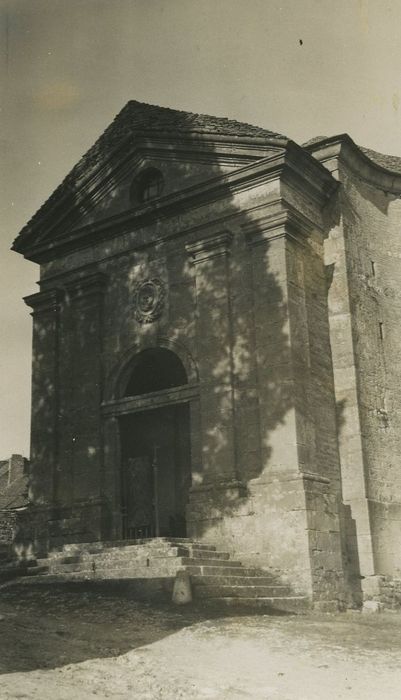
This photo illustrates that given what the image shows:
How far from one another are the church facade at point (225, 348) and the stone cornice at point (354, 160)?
0.15 ft

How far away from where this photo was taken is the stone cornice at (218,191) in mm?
15148

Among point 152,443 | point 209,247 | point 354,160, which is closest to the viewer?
point 209,247

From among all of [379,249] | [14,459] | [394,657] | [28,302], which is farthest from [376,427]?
[14,459]

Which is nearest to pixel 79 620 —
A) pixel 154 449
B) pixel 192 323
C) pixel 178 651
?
pixel 178 651

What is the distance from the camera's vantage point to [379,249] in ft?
57.4

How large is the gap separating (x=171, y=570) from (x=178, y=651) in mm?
2570

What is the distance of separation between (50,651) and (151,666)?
119 cm

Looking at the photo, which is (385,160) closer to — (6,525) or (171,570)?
(171,570)

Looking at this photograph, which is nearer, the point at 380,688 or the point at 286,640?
the point at 380,688

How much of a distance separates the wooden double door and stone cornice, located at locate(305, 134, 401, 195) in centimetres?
608

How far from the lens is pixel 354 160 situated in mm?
17312

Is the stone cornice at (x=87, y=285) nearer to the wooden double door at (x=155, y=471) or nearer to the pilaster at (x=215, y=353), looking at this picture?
the pilaster at (x=215, y=353)

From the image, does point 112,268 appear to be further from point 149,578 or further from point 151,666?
point 151,666

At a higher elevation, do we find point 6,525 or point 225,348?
point 225,348
